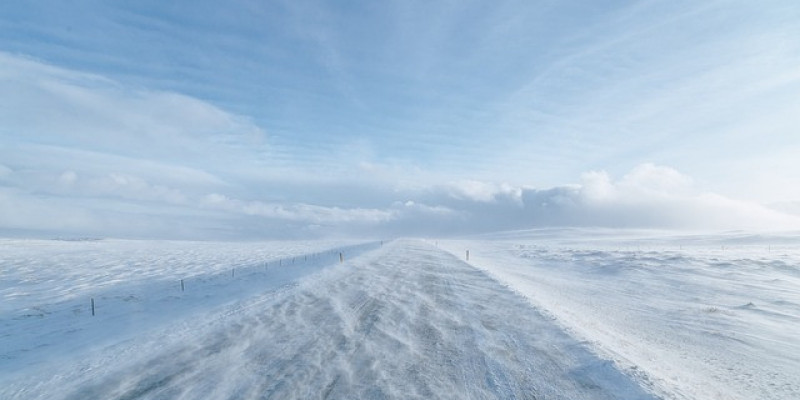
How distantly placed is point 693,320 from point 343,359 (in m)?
14.5

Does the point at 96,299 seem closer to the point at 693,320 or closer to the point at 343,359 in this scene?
the point at 343,359

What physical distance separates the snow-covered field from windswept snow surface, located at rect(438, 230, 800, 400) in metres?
0.09

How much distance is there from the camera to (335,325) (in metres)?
14.7

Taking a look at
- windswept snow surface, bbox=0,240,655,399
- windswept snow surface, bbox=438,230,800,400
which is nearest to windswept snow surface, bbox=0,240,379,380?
windswept snow surface, bbox=0,240,655,399

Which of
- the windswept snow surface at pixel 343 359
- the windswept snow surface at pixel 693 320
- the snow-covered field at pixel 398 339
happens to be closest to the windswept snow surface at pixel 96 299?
the snow-covered field at pixel 398 339

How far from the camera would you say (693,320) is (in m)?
16.8

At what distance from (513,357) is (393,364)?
3193 millimetres

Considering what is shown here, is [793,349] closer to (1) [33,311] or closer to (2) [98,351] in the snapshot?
(2) [98,351]

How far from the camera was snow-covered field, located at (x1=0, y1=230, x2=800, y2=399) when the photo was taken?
31.0 feet

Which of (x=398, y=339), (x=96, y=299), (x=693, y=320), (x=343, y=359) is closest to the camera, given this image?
(x=343, y=359)

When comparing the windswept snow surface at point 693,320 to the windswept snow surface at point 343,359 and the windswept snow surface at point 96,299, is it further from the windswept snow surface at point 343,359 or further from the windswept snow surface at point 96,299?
the windswept snow surface at point 96,299

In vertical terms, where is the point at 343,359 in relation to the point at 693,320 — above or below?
above

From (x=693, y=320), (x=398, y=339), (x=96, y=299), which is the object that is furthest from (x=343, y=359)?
(x=96, y=299)

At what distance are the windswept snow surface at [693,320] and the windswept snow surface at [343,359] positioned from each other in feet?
4.85
